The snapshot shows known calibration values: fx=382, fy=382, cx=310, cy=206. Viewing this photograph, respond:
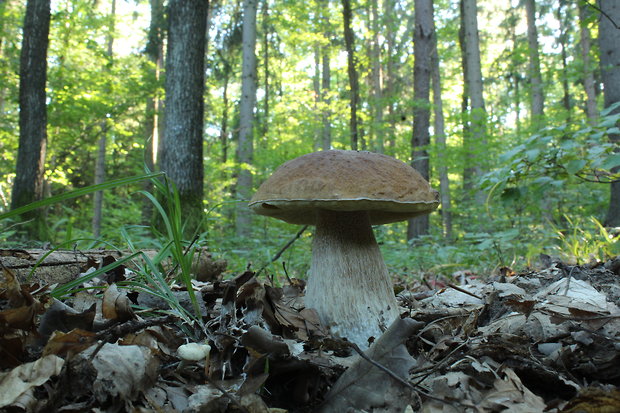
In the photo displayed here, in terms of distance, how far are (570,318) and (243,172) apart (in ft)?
28.1

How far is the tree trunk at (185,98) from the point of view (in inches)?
214

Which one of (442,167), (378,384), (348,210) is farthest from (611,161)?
(442,167)

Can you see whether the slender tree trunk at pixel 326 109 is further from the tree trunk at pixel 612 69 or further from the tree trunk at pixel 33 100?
the tree trunk at pixel 612 69

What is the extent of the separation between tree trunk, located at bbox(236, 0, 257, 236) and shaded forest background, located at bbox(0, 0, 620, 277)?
0.05m

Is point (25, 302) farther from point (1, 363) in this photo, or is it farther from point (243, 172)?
point (243, 172)

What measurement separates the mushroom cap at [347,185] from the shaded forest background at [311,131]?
0.35 m

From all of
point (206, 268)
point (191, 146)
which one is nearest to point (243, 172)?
point (191, 146)

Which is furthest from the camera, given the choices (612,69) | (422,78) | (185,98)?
(422,78)

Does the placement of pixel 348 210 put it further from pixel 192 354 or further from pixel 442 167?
pixel 442 167

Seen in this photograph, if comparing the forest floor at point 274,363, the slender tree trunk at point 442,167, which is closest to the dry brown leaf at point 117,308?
the forest floor at point 274,363

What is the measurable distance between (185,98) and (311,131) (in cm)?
834

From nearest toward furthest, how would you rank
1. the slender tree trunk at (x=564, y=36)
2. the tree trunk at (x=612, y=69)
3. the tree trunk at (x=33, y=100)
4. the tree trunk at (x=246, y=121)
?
1. the tree trunk at (x=612, y=69)
2. the tree trunk at (x=33, y=100)
3. the tree trunk at (x=246, y=121)
4. the slender tree trunk at (x=564, y=36)

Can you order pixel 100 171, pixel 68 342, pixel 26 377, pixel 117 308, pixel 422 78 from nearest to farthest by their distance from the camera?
pixel 26 377, pixel 68 342, pixel 117 308, pixel 422 78, pixel 100 171

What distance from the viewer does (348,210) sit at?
1.80 metres
